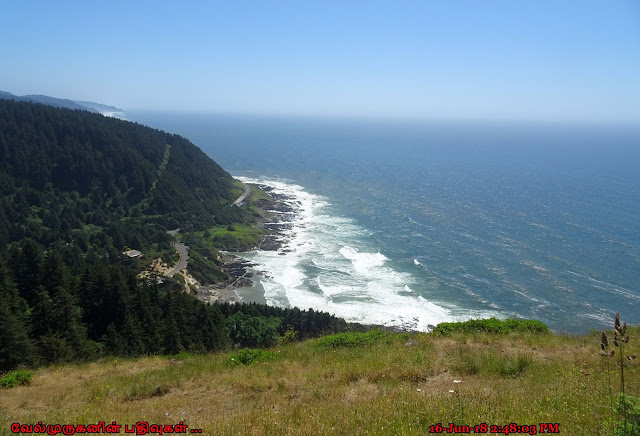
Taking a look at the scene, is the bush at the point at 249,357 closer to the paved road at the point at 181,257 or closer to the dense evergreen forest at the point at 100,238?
the dense evergreen forest at the point at 100,238

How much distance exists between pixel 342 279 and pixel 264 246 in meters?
27.4

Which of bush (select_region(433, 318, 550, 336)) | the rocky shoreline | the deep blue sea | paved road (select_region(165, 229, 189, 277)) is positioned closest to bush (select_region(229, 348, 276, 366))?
bush (select_region(433, 318, 550, 336))

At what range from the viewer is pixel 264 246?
9231cm

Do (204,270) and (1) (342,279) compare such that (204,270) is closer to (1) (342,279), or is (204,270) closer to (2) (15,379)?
(1) (342,279)

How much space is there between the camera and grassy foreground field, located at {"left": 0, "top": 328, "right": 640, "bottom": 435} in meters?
7.61

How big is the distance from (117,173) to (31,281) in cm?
8326

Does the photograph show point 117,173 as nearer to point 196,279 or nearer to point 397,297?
point 196,279

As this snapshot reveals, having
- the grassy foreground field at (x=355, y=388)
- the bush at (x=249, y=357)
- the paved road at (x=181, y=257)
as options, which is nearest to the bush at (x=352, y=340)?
the grassy foreground field at (x=355, y=388)

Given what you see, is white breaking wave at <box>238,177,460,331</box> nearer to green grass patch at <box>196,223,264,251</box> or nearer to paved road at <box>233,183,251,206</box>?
green grass patch at <box>196,223,264,251</box>

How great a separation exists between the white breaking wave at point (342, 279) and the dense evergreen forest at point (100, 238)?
8.49m

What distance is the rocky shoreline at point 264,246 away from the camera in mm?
70700

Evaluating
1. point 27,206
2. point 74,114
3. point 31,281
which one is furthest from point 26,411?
point 74,114

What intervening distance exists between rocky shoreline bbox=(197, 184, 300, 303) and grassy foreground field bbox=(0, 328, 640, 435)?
5225 cm

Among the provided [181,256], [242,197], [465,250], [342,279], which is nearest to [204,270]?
[181,256]
